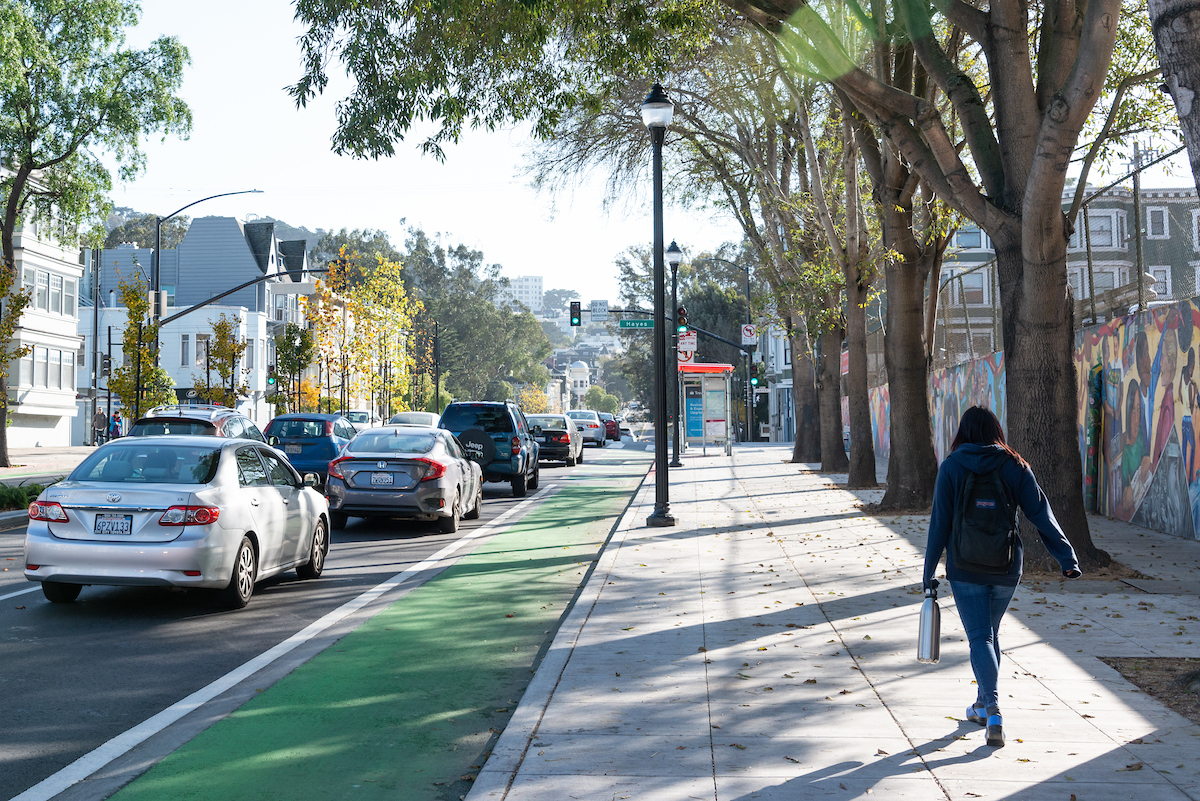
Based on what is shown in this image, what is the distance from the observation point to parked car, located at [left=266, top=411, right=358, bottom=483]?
2188 centimetres

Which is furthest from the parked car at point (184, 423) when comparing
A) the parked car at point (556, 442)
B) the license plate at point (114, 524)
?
the parked car at point (556, 442)

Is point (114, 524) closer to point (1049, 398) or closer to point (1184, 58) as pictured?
point (1184, 58)

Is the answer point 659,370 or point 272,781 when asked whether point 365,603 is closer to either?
point 272,781

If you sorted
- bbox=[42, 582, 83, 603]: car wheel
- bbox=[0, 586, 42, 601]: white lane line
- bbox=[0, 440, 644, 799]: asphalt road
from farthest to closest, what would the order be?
bbox=[0, 586, 42, 601]: white lane line → bbox=[42, 582, 83, 603]: car wheel → bbox=[0, 440, 644, 799]: asphalt road

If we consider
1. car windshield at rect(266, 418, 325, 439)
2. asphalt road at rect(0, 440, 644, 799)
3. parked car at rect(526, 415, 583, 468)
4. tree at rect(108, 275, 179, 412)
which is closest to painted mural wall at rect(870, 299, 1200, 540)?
asphalt road at rect(0, 440, 644, 799)

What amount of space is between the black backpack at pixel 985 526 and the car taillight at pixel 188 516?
600 centimetres

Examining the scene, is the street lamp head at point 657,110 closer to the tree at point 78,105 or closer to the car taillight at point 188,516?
the car taillight at point 188,516

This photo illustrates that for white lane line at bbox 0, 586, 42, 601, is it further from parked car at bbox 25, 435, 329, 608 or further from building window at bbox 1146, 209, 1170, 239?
building window at bbox 1146, 209, 1170, 239

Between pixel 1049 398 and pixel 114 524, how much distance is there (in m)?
8.36

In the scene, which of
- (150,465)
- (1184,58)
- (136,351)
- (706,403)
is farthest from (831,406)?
(1184,58)

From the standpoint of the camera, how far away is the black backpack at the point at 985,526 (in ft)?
18.8

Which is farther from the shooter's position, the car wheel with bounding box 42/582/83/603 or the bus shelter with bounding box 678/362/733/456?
the bus shelter with bounding box 678/362/733/456

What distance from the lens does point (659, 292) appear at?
16000mm

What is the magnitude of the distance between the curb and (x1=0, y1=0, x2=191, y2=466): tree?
90.2ft
